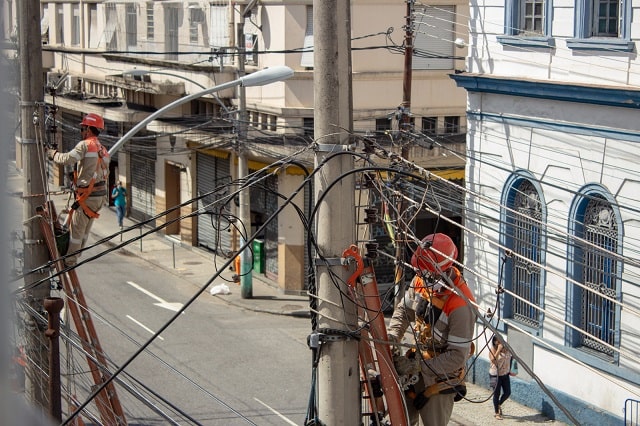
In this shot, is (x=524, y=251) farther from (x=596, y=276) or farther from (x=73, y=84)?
(x=73, y=84)

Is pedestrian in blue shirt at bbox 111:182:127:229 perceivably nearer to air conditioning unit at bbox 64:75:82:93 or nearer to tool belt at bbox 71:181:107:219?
air conditioning unit at bbox 64:75:82:93

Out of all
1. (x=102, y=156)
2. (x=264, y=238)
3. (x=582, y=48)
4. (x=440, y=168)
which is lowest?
(x=264, y=238)

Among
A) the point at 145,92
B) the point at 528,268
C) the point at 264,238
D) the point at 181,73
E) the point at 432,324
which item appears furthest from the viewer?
the point at 145,92

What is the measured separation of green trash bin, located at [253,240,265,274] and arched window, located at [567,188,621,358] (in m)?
14.4

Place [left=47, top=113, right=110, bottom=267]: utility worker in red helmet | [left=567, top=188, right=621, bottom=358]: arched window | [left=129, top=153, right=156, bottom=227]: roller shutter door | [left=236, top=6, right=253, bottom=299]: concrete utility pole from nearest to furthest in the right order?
[left=47, top=113, right=110, bottom=267]: utility worker in red helmet < [left=567, top=188, right=621, bottom=358]: arched window < [left=236, top=6, right=253, bottom=299]: concrete utility pole < [left=129, top=153, right=156, bottom=227]: roller shutter door

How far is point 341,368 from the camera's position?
7.17 meters

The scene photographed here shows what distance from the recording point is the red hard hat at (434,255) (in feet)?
24.3

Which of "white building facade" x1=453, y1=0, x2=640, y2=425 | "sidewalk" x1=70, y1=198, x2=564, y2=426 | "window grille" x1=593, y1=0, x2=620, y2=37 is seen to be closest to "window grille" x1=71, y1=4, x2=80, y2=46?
"sidewalk" x1=70, y1=198, x2=564, y2=426

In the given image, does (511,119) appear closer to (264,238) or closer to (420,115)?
(420,115)

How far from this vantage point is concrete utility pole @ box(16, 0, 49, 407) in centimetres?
1086

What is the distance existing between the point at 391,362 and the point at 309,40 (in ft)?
71.1

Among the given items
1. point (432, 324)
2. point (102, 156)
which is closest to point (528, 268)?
point (102, 156)

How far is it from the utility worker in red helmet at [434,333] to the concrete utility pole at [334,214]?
1.87 ft

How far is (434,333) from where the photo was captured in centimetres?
768
